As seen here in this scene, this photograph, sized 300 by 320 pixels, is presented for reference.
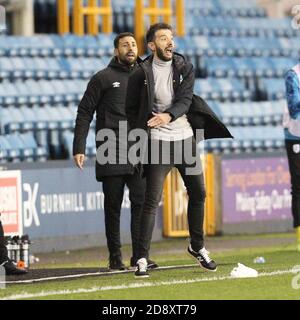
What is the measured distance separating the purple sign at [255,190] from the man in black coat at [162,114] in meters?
8.38

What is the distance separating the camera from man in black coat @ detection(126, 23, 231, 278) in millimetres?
10367

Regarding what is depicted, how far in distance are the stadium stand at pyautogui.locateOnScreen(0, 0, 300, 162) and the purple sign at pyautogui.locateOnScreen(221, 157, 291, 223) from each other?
1.77 metres

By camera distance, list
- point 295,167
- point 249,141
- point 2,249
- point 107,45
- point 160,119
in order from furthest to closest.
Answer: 1. point 107,45
2. point 249,141
3. point 295,167
4. point 2,249
5. point 160,119

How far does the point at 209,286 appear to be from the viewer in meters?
9.60

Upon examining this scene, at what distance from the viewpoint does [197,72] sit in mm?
23562

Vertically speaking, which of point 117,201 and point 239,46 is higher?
point 239,46

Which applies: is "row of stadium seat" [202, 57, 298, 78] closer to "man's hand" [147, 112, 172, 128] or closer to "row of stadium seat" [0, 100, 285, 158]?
"row of stadium seat" [0, 100, 285, 158]

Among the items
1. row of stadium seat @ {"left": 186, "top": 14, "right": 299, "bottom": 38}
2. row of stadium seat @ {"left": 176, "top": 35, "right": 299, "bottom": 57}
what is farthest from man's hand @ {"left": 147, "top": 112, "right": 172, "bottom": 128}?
row of stadium seat @ {"left": 186, "top": 14, "right": 299, "bottom": 38}

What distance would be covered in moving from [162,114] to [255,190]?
9326 millimetres

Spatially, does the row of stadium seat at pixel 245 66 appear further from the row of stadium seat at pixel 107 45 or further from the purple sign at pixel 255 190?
the purple sign at pixel 255 190

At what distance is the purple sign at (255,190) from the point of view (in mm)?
19031

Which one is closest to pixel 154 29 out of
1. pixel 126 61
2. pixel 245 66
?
pixel 126 61

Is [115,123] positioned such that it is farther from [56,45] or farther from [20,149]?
[56,45]
